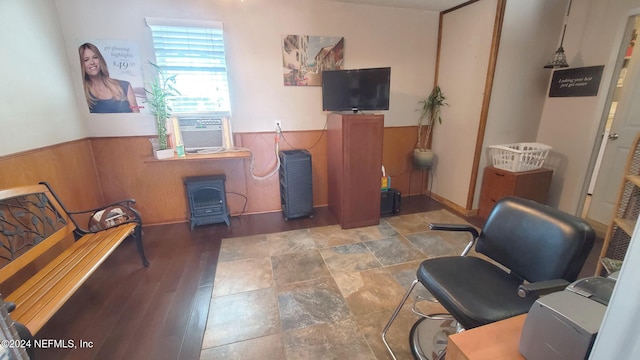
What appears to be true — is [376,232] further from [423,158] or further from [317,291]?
[423,158]

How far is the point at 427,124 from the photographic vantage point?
12.2 ft

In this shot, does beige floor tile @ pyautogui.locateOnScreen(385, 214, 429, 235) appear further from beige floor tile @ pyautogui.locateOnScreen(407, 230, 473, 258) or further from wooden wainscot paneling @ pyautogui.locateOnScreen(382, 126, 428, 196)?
wooden wainscot paneling @ pyautogui.locateOnScreen(382, 126, 428, 196)

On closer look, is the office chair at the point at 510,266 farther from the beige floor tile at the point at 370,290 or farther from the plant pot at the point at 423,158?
the plant pot at the point at 423,158

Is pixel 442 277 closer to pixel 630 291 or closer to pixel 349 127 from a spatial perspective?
pixel 630 291

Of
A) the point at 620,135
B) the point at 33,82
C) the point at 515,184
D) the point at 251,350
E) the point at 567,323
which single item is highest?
the point at 33,82

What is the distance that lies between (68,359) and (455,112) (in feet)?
13.5

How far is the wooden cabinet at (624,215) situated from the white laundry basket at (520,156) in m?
1.24

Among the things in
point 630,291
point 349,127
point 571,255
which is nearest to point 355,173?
point 349,127

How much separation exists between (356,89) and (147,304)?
272 centimetres

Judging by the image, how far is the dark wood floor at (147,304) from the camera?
60.7 inches

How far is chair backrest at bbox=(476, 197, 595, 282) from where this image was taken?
3.69 feet

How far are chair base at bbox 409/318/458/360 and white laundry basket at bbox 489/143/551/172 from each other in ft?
6.44

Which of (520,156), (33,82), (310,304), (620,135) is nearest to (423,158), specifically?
(520,156)

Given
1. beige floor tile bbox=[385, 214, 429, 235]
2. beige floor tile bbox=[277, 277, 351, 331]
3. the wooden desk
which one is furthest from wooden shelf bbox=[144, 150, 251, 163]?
the wooden desk
